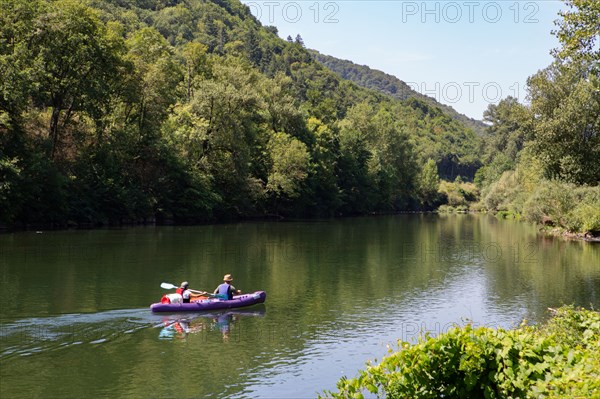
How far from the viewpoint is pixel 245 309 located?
73.1 ft

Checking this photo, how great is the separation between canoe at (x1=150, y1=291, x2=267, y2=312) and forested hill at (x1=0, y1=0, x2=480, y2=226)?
1044 inches

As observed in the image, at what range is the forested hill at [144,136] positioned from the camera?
4681 cm

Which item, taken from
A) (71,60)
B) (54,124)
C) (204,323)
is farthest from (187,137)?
(204,323)

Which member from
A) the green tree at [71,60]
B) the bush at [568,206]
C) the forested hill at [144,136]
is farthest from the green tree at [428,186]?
the green tree at [71,60]

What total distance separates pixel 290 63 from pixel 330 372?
174m

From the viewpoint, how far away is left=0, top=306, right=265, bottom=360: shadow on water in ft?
54.6

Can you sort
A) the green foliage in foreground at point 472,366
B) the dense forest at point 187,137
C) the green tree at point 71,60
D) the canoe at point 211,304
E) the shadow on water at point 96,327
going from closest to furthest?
the green foliage in foreground at point 472,366, the shadow on water at point 96,327, the canoe at point 211,304, the dense forest at point 187,137, the green tree at point 71,60

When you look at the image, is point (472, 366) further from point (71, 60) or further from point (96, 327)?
point (71, 60)

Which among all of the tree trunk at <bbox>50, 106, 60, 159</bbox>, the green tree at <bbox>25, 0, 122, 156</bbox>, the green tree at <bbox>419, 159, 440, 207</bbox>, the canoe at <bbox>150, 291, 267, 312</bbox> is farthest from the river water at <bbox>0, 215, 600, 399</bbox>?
the green tree at <bbox>419, 159, 440, 207</bbox>

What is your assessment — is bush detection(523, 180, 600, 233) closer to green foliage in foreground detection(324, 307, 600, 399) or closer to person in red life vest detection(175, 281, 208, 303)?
person in red life vest detection(175, 281, 208, 303)

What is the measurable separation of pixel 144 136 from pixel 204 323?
41491mm

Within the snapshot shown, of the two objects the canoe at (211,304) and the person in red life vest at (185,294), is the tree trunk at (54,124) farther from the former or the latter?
the canoe at (211,304)

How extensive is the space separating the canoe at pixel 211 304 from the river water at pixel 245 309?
261 mm

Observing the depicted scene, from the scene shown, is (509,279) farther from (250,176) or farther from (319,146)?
(319,146)
